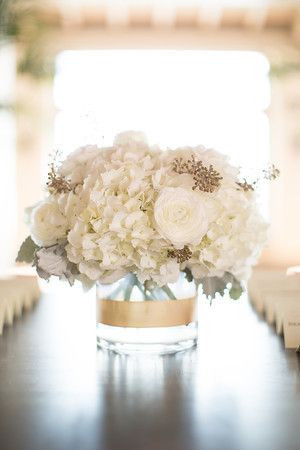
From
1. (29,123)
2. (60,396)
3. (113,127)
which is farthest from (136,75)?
(60,396)

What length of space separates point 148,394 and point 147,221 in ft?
0.97

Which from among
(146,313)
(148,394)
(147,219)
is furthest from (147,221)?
(148,394)

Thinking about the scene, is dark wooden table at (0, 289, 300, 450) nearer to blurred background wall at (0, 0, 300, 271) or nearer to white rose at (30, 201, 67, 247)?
white rose at (30, 201, 67, 247)

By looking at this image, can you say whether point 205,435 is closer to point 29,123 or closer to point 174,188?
point 174,188

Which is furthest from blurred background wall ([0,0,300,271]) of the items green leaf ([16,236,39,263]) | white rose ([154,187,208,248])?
white rose ([154,187,208,248])

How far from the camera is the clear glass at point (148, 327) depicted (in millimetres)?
1194

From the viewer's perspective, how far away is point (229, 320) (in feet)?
5.06

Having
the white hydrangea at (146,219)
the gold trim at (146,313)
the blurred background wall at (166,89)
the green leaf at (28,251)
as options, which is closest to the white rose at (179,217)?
the white hydrangea at (146,219)

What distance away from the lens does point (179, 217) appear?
3.51 ft

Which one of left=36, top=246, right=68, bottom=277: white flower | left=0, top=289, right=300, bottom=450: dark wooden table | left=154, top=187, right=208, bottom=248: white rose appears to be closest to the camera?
left=0, top=289, right=300, bottom=450: dark wooden table

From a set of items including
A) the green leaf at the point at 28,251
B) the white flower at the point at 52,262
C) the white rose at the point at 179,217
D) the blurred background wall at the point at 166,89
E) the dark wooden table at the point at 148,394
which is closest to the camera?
the dark wooden table at the point at 148,394

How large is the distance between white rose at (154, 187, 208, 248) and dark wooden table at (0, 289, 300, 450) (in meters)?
0.21

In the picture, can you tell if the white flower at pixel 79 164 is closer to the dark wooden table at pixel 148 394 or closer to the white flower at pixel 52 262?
the white flower at pixel 52 262

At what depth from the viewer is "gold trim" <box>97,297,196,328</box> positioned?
1.19 metres
